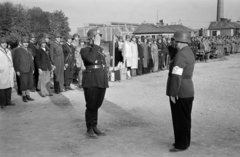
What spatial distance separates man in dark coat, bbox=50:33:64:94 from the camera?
10.6 metres

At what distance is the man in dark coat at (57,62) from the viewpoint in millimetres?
10578

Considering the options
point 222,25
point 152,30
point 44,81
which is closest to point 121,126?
point 44,81

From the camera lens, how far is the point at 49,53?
34.6 ft

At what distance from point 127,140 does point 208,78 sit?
901 centimetres

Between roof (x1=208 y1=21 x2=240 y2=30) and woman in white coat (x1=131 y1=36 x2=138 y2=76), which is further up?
roof (x1=208 y1=21 x2=240 y2=30)

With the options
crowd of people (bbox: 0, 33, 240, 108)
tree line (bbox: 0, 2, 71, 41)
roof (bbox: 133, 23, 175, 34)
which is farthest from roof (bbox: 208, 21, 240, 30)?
crowd of people (bbox: 0, 33, 240, 108)

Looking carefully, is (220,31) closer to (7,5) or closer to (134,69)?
(7,5)

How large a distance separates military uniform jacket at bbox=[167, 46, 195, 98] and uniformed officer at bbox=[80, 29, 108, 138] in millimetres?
1537

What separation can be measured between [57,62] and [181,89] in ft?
22.6

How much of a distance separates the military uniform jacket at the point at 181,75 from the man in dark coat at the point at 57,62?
262 inches

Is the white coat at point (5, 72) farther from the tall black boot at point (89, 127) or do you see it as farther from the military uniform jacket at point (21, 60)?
the tall black boot at point (89, 127)

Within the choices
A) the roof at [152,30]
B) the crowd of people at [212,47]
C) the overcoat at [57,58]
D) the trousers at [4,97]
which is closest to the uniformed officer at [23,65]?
the trousers at [4,97]

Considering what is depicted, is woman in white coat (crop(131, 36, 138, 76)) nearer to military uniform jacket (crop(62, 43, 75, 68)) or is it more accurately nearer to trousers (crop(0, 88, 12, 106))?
military uniform jacket (crop(62, 43, 75, 68))

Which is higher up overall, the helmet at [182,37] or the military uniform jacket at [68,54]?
the helmet at [182,37]
